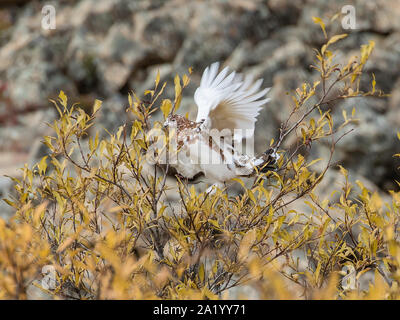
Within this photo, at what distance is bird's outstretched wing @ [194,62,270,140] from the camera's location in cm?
101

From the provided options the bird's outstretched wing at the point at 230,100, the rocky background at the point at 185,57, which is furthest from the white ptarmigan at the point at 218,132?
the rocky background at the point at 185,57

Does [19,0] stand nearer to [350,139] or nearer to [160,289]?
[350,139]

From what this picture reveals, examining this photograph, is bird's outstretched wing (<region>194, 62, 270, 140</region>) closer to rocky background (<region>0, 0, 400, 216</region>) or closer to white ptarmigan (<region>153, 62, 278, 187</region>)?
white ptarmigan (<region>153, 62, 278, 187</region>)

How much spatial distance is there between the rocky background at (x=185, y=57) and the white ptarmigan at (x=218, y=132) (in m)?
2.18

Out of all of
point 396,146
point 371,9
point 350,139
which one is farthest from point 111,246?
point 371,9

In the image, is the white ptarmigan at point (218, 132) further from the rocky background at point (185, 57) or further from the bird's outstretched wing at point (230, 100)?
the rocky background at point (185, 57)

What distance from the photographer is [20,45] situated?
602 cm

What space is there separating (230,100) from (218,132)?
100 mm

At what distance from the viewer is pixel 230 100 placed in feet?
3.40

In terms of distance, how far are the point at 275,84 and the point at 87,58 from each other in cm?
312

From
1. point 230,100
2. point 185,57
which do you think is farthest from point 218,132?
point 185,57

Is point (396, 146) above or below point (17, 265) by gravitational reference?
above

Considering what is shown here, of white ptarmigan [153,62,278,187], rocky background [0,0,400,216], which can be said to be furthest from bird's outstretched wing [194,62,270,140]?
rocky background [0,0,400,216]
